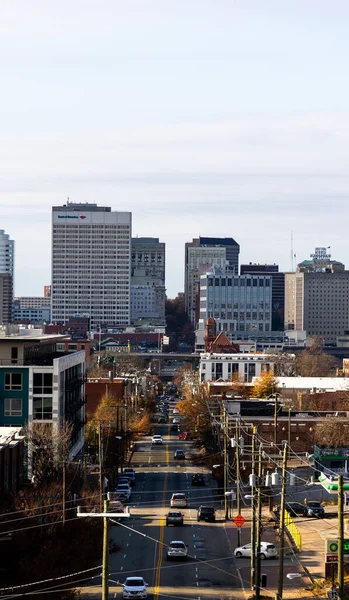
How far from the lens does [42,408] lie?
325 feet

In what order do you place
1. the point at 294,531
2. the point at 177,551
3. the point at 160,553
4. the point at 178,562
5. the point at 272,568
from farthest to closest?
the point at 294,531
the point at 160,553
the point at 177,551
the point at 178,562
the point at 272,568

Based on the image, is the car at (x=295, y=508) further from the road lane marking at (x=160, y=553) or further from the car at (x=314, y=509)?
the road lane marking at (x=160, y=553)

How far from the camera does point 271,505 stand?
8650 centimetres

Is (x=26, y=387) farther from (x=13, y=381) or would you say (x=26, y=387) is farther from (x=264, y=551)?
(x=264, y=551)

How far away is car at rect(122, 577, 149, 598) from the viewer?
5597 cm

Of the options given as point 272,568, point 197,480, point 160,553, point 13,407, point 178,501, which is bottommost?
point 272,568

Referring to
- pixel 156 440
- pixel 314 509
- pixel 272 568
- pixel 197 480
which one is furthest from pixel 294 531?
pixel 156 440

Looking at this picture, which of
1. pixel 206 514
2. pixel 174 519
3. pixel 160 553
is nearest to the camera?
pixel 160 553

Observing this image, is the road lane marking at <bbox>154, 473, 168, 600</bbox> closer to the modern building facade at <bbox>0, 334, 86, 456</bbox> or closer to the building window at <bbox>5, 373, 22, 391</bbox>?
the modern building facade at <bbox>0, 334, 86, 456</bbox>

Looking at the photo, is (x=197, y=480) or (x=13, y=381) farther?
(x=197, y=480)

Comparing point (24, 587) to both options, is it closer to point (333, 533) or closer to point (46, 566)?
point (46, 566)

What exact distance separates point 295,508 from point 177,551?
19814 mm

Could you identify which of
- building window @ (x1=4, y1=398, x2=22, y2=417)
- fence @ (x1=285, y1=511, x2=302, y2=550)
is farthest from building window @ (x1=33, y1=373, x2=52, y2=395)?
fence @ (x1=285, y1=511, x2=302, y2=550)

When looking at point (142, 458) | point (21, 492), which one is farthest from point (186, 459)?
point (21, 492)
